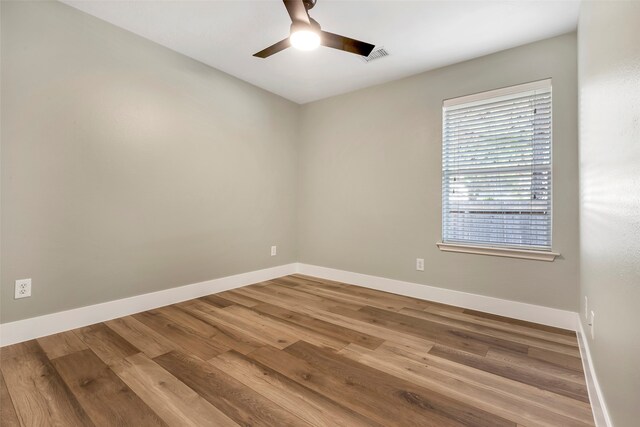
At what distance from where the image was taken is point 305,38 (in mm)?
1879

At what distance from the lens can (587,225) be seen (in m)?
1.78

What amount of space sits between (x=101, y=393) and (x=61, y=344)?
832 mm

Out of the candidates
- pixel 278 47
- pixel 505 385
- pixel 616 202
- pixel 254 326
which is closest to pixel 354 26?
pixel 278 47

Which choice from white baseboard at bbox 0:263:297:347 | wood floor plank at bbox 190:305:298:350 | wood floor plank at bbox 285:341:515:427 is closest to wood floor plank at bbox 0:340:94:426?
white baseboard at bbox 0:263:297:347

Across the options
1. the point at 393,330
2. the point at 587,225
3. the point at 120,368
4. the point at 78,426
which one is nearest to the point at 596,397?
the point at 587,225

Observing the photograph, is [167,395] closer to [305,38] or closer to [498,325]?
[305,38]

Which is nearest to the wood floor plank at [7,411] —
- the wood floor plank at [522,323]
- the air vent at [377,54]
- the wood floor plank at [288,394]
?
the wood floor plank at [288,394]

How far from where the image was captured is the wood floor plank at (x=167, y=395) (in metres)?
1.31

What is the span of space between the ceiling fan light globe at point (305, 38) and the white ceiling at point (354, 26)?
427mm

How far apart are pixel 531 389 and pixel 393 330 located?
92 cm

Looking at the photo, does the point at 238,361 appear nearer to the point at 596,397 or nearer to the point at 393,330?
the point at 393,330

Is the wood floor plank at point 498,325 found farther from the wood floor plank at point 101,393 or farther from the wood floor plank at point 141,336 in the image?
the wood floor plank at point 101,393

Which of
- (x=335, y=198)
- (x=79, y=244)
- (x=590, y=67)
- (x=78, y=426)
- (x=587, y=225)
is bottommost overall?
(x=78, y=426)

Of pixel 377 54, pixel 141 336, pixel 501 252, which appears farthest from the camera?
pixel 377 54
